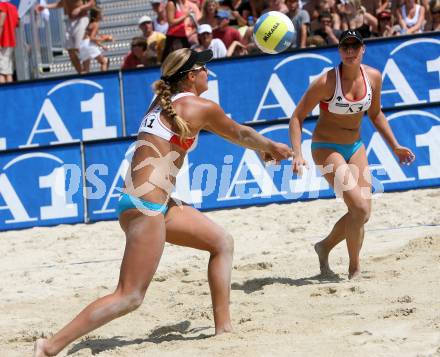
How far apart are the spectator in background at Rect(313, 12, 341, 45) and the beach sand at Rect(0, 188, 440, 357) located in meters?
2.66

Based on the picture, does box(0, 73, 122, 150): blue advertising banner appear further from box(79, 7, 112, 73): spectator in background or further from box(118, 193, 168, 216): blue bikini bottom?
box(118, 193, 168, 216): blue bikini bottom

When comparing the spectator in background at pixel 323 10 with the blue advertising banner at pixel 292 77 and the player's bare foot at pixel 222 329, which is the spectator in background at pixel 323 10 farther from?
the player's bare foot at pixel 222 329

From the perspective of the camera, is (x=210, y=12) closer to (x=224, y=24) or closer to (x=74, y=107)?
(x=224, y=24)

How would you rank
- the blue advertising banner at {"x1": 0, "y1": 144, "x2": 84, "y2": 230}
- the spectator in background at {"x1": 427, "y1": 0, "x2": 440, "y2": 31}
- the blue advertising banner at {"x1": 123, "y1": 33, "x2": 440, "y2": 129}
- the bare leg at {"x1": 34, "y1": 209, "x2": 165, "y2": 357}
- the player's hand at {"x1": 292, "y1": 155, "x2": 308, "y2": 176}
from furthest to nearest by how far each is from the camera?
1. the spectator in background at {"x1": 427, "y1": 0, "x2": 440, "y2": 31}
2. the blue advertising banner at {"x1": 123, "y1": 33, "x2": 440, "y2": 129}
3. the blue advertising banner at {"x1": 0, "y1": 144, "x2": 84, "y2": 230}
4. the player's hand at {"x1": 292, "y1": 155, "x2": 308, "y2": 176}
5. the bare leg at {"x1": 34, "y1": 209, "x2": 165, "y2": 357}

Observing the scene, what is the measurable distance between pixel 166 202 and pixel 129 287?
0.55 m

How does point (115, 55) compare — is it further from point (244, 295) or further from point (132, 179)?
point (132, 179)

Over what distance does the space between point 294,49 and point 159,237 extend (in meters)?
5.96

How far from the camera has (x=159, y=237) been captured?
507 centimetres

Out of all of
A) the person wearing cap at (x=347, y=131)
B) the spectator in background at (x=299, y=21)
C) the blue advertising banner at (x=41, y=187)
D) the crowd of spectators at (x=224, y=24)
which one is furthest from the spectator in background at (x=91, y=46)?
the person wearing cap at (x=347, y=131)

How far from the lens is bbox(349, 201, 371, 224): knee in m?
6.71

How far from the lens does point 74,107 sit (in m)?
11.1

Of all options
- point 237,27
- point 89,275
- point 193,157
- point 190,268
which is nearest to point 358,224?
point 190,268

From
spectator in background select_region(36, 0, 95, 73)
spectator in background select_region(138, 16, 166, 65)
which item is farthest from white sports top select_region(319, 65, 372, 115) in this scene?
spectator in background select_region(36, 0, 95, 73)

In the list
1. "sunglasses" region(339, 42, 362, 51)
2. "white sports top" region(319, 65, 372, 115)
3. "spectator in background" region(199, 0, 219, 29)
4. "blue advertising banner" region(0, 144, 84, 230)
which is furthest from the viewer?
"spectator in background" region(199, 0, 219, 29)
